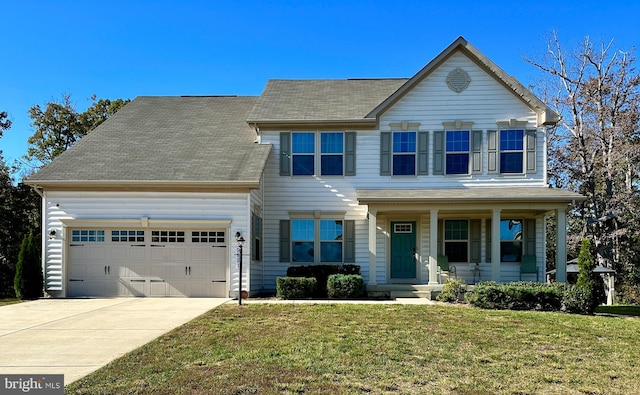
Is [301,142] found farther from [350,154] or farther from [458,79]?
[458,79]

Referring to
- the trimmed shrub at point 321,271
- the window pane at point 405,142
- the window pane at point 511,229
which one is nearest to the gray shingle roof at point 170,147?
the trimmed shrub at point 321,271

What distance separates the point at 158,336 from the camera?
903 cm

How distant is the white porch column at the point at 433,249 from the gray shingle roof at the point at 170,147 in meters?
5.29

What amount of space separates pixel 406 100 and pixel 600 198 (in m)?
13.3

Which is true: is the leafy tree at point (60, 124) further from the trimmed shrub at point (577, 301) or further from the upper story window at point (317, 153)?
the trimmed shrub at point (577, 301)

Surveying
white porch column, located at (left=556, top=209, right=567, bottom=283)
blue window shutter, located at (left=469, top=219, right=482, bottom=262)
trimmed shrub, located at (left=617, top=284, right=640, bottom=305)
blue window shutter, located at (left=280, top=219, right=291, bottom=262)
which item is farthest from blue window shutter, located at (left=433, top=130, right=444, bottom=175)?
trimmed shrub, located at (left=617, top=284, right=640, bottom=305)

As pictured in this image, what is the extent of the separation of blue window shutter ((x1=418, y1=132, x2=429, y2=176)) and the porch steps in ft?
12.3

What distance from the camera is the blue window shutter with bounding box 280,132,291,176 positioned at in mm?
17109

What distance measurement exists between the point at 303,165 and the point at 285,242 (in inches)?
102

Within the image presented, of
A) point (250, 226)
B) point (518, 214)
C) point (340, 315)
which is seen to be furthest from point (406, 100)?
point (340, 315)

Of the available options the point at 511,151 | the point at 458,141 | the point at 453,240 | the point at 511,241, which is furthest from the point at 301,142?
the point at 511,241

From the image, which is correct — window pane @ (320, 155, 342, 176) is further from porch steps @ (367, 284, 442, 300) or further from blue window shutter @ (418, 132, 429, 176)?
porch steps @ (367, 284, 442, 300)

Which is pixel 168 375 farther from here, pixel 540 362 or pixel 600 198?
pixel 600 198

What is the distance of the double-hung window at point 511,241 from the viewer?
16.8 m
